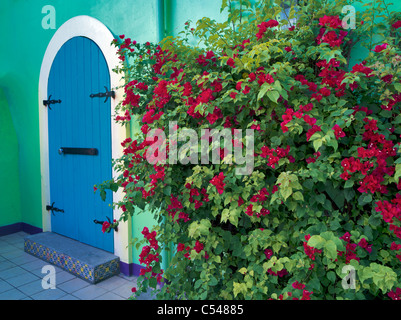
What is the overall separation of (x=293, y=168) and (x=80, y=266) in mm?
2218

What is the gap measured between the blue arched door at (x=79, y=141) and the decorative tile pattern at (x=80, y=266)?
0.22 meters

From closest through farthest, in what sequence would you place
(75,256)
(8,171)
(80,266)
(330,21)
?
(330,21) → (80,266) → (75,256) → (8,171)

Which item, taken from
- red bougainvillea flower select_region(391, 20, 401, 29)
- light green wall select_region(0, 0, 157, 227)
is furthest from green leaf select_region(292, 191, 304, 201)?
light green wall select_region(0, 0, 157, 227)

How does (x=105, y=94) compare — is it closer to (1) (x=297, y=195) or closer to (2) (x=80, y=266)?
(2) (x=80, y=266)

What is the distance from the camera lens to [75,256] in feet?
9.24

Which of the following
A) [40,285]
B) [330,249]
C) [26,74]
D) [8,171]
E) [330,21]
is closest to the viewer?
[330,249]

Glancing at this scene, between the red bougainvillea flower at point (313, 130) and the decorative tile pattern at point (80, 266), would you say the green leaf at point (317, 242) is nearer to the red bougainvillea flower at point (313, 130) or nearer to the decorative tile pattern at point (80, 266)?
the red bougainvillea flower at point (313, 130)

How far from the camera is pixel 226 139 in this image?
4.74 ft

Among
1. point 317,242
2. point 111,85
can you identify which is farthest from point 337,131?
point 111,85

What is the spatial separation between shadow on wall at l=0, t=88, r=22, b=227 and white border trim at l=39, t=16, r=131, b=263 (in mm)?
740

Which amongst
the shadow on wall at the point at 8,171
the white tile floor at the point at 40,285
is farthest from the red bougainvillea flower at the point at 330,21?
the shadow on wall at the point at 8,171

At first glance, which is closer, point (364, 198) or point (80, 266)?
point (364, 198)
